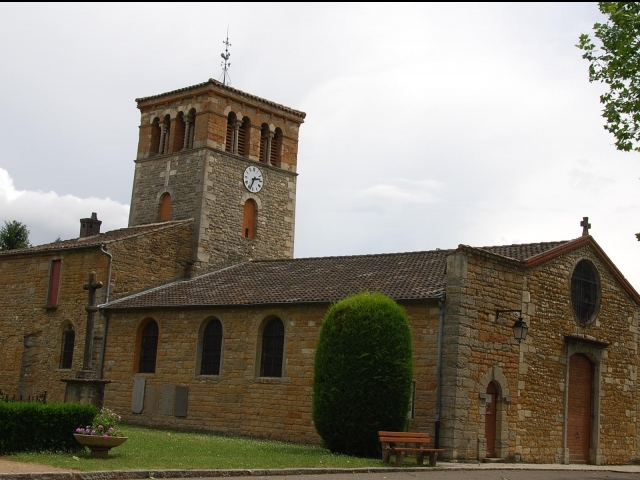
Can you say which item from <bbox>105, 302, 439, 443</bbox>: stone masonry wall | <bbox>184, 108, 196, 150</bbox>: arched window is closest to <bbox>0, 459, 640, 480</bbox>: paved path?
<bbox>105, 302, 439, 443</bbox>: stone masonry wall

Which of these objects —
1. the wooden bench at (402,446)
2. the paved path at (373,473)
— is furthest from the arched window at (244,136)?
the wooden bench at (402,446)

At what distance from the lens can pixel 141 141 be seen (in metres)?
36.3

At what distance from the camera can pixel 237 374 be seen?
25516mm

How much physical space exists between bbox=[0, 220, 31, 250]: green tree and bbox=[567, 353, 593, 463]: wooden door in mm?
35259

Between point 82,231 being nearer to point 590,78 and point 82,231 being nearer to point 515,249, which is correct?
point 515,249

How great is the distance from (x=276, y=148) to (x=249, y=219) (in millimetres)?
3520

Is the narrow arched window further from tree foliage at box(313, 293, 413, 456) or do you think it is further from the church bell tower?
tree foliage at box(313, 293, 413, 456)

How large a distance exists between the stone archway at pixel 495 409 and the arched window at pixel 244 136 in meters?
16.4

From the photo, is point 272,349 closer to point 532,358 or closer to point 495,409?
point 495,409

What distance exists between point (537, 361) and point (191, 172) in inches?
626

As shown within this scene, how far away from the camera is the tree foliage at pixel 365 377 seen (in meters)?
19.2

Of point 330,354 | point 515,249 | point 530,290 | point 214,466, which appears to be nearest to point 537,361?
point 530,290

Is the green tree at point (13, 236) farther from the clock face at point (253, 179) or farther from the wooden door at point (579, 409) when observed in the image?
the wooden door at point (579, 409)

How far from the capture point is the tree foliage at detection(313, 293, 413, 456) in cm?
1922
